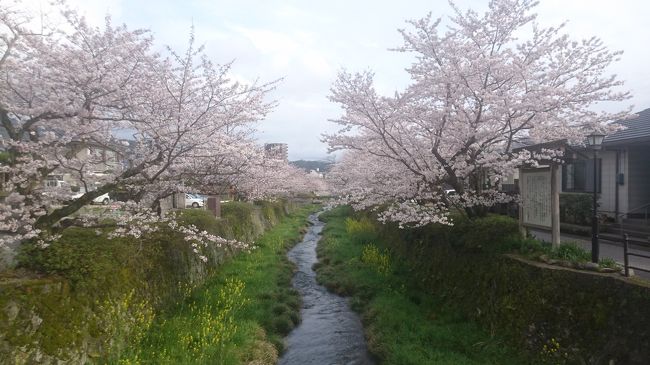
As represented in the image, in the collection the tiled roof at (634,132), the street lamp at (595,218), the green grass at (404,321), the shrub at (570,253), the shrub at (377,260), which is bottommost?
the green grass at (404,321)

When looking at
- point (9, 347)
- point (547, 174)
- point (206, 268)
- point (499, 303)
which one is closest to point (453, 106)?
point (547, 174)

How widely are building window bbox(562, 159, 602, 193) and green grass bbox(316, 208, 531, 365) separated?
870 centimetres

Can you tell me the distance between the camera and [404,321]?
9.80 metres

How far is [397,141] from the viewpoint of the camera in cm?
1070

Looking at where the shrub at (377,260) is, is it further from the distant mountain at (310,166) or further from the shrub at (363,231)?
the distant mountain at (310,166)

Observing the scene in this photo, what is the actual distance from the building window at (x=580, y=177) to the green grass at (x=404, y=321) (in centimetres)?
870

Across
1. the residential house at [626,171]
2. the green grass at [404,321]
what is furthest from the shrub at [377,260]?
the residential house at [626,171]

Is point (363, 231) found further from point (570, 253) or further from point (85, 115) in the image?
point (85, 115)

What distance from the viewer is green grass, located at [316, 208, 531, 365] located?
26.0 ft

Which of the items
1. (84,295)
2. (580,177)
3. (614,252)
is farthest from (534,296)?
(580,177)

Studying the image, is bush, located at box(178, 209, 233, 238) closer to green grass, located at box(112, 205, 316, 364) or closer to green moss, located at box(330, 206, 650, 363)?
green grass, located at box(112, 205, 316, 364)

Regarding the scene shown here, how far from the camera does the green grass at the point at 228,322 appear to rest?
7.46m

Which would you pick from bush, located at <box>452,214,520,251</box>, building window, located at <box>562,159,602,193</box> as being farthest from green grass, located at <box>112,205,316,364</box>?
building window, located at <box>562,159,602,193</box>

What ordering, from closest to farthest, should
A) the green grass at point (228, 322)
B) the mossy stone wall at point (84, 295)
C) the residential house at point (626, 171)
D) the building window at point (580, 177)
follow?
the mossy stone wall at point (84, 295)
the green grass at point (228, 322)
the residential house at point (626, 171)
the building window at point (580, 177)
